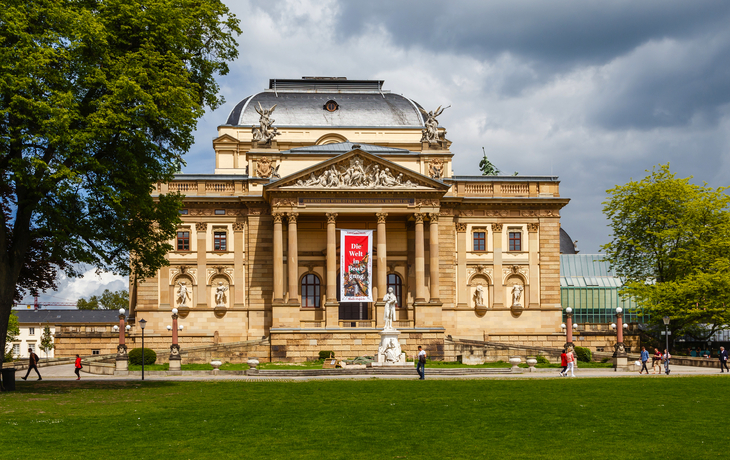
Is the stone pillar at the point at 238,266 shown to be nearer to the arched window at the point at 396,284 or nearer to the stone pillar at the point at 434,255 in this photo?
the arched window at the point at 396,284

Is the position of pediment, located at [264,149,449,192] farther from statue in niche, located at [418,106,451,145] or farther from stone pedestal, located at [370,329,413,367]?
stone pedestal, located at [370,329,413,367]

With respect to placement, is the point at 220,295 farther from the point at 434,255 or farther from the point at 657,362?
the point at 657,362

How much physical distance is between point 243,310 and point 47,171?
36226 millimetres

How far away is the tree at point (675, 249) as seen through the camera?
195ft

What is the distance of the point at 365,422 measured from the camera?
21906 millimetres

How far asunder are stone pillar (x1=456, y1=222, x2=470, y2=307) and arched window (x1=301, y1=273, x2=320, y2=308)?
464 inches

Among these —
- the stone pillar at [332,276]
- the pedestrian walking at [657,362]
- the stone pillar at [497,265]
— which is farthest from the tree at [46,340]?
the pedestrian walking at [657,362]

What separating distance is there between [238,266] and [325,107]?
1803 cm

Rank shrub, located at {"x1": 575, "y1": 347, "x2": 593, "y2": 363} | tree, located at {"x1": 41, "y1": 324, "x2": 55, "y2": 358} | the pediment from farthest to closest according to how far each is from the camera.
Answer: tree, located at {"x1": 41, "y1": 324, "x2": 55, "y2": 358}
the pediment
shrub, located at {"x1": 575, "y1": 347, "x2": 593, "y2": 363}

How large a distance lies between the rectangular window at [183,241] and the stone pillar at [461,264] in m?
22.4

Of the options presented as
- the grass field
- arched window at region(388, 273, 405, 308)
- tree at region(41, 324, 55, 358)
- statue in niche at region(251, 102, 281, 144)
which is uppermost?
Answer: statue in niche at region(251, 102, 281, 144)

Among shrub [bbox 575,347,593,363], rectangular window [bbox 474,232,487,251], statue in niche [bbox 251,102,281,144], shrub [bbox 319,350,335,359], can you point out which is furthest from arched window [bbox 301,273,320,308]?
shrub [bbox 575,347,593,363]

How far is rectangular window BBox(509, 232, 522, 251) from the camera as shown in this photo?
67938 millimetres

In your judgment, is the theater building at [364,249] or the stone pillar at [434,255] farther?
the stone pillar at [434,255]
